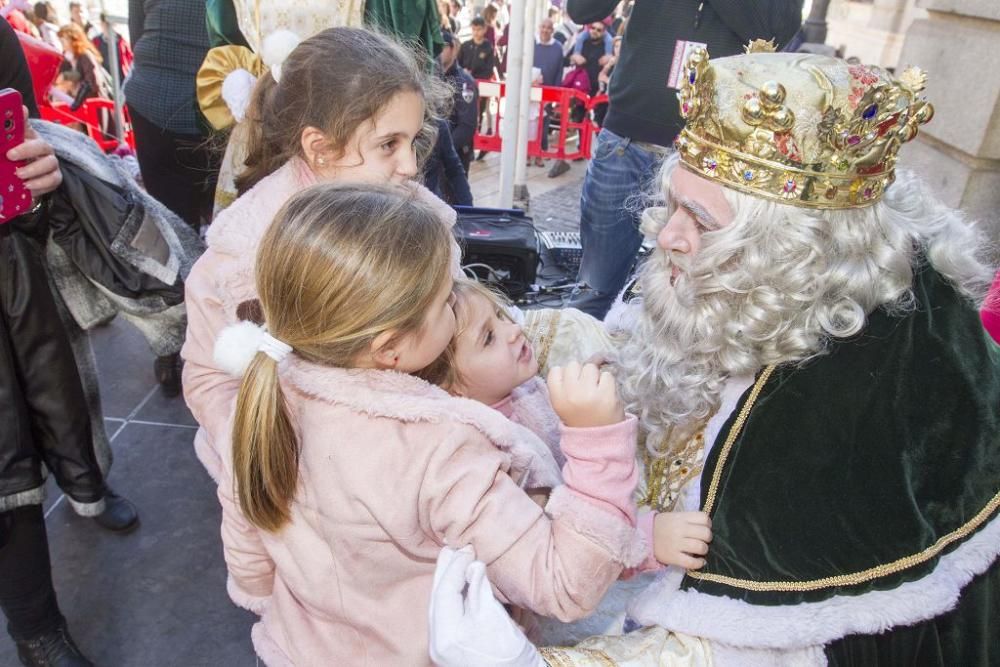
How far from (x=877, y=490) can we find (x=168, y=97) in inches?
132

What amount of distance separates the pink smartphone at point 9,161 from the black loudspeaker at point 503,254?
2303 millimetres

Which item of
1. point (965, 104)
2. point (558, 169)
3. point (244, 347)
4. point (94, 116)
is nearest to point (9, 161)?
point (244, 347)

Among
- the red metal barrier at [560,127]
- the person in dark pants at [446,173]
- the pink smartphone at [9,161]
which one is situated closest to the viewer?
the pink smartphone at [9,161]

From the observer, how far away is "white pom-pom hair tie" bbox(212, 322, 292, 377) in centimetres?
119

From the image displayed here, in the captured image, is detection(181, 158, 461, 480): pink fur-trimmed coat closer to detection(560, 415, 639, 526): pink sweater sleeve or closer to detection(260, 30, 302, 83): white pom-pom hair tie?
detection(260, 30, 302, 83): white pom-pom hair tie

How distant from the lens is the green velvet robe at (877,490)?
49.2 inches

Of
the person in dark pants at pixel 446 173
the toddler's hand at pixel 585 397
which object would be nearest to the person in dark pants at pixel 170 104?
the person in dark pants at pixel 446 173

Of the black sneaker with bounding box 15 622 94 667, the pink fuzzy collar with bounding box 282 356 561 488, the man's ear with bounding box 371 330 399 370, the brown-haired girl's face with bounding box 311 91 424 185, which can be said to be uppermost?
the brown-haired girl's face with bounding box 311 91 424 185

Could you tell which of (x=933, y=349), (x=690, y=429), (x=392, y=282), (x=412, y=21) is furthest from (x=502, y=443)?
(x=412, y=21)

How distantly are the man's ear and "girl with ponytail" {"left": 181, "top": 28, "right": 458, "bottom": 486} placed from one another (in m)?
0.55

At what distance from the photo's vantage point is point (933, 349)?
51.0 inches

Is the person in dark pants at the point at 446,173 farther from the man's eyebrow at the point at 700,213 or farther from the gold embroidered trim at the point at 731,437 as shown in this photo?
the gold embroidered trim at the point at 731,437

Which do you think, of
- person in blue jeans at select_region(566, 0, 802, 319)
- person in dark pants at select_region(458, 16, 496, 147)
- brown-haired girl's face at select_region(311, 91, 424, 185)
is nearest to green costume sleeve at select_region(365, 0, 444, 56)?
person in blue jeans at select_region(566, 0, 802, 319)

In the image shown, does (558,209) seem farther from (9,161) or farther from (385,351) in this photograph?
(385,351)
